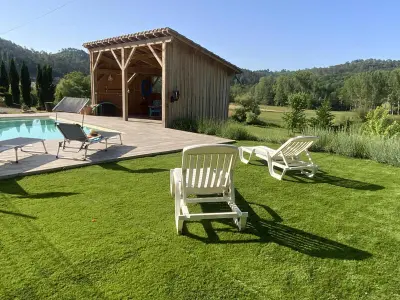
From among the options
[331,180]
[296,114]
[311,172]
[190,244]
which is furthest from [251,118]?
[190,244]

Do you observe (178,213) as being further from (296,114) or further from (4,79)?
(4,79)

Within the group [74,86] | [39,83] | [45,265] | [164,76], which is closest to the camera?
[45,265]

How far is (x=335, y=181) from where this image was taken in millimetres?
5223

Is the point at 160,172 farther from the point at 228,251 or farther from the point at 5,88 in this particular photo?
the point at 5,88

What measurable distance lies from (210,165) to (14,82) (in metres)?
26.9

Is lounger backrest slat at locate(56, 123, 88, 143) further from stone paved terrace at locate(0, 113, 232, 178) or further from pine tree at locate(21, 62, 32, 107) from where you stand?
pine tree at locate(21, 62, 32, 107)

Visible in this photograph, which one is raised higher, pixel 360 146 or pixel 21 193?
pixel 360 146

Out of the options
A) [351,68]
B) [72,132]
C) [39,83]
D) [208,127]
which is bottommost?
[208,127]

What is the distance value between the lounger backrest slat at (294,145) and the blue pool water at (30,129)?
7271 millimetres

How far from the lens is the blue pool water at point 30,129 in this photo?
10.2 meters

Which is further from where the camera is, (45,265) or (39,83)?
(39,83)

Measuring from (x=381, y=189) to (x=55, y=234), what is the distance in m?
4.73

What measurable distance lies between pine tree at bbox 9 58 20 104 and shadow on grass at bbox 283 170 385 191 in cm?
2626

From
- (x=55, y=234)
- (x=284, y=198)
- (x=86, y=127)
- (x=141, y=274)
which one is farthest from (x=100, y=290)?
(x=86, y=127)
